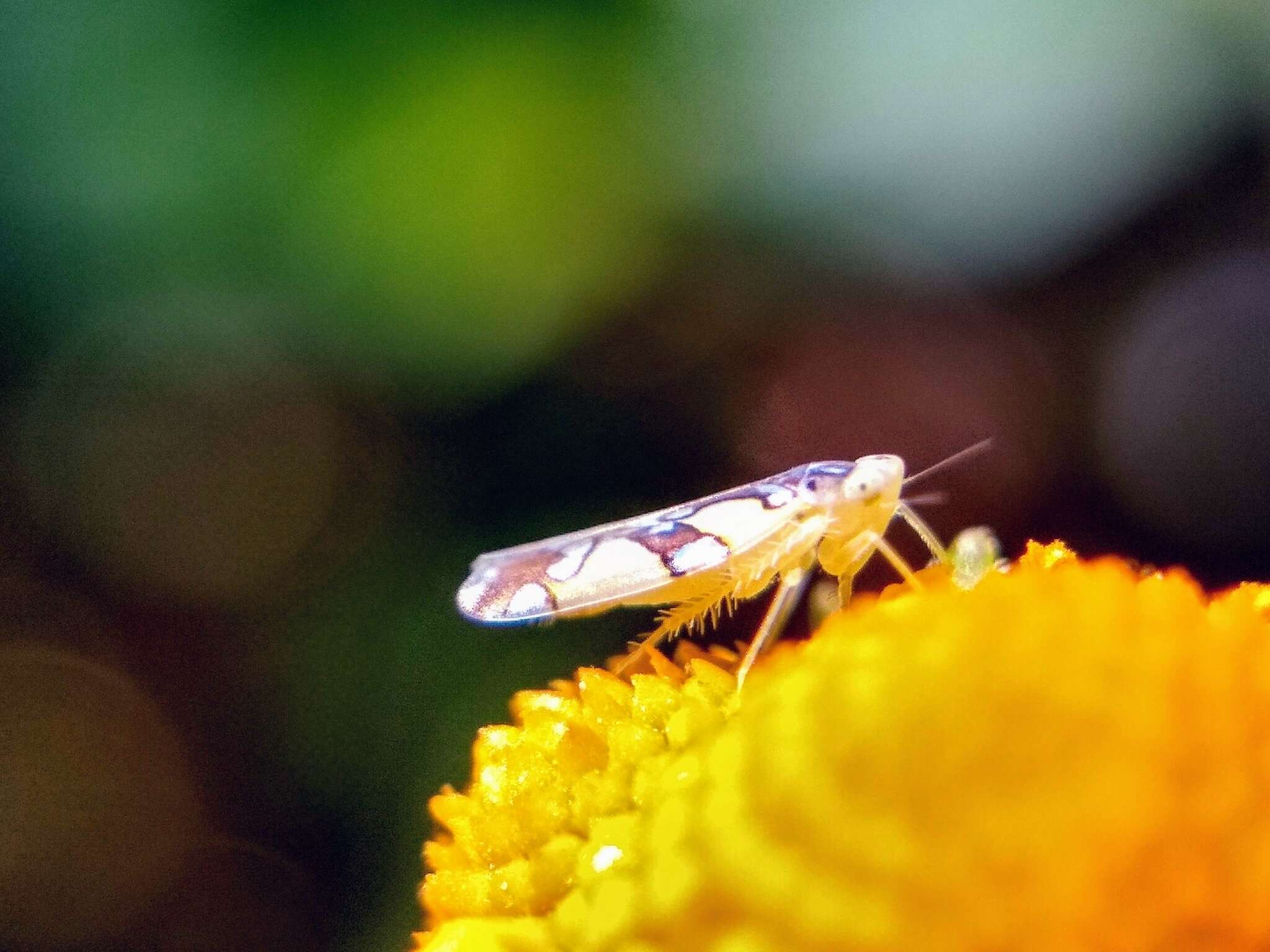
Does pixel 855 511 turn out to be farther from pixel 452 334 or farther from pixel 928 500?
pixel 452 334

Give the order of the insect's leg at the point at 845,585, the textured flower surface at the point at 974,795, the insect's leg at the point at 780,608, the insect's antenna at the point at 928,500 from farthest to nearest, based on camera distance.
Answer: the insect's antenna at the point at 928,500 → the insect's leg at the point at 845,585 → the insect's leg at the point at 780,608 → the textured flower surface at the point at 974,795

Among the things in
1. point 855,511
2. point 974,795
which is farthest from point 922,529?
point 974,795

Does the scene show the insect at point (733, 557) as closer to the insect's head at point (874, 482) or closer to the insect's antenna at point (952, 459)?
the insect's head at point (874, 482)

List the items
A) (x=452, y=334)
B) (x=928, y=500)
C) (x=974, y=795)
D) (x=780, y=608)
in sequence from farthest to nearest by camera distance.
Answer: (x=452, y=334)
(x=928, y=500)
(x=780, y=608)
(x=974, y=795)

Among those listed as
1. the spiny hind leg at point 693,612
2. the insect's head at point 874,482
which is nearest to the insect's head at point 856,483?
the insect's head at point 874,482

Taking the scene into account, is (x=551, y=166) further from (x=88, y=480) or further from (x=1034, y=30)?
(x=88, y=480)

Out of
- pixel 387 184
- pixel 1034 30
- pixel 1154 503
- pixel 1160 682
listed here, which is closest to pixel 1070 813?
pixel 1160 682

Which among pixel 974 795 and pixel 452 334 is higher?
pixel 452 334

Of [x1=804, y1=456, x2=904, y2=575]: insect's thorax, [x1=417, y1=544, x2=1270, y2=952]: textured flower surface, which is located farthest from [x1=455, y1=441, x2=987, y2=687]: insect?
[x1=417, y1=544, x2=1270, y2=952]: textured flower surface
